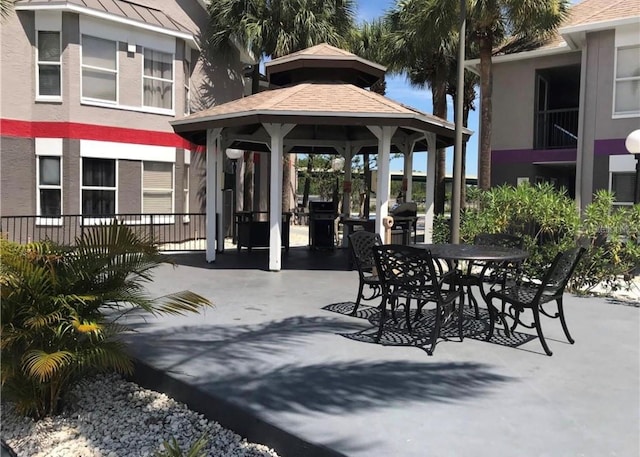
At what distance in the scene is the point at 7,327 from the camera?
150 inches

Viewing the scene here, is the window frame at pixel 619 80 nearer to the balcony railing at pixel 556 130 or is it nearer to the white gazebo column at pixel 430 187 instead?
the balcony railing at pixel 556 130

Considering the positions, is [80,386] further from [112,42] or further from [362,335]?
[112,42]

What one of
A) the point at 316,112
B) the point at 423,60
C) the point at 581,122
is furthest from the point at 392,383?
the point at 423,60

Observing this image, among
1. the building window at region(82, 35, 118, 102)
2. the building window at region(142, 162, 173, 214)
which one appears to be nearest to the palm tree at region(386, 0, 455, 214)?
the building window at region(142, 162, 173, 214)

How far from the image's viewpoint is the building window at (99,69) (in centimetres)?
1502

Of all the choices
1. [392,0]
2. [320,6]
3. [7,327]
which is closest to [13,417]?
[7,327]

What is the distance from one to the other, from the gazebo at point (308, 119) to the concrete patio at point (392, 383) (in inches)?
149

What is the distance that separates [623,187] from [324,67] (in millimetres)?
9958

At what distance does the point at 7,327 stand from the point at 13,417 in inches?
33.3

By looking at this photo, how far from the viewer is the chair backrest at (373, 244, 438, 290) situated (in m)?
4.88

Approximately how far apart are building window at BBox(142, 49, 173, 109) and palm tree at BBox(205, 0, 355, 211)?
2.57 metres

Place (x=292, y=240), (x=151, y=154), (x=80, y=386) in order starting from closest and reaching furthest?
(x=80, y=386), (x=151, y=154), (x=292, y=240)

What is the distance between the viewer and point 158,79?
649 inches

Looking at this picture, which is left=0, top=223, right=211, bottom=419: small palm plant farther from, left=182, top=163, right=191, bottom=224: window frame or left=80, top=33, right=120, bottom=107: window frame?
left=182, top=163, right=191, bottom=224: window frame
